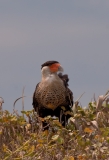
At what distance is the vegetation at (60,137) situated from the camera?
4961mm

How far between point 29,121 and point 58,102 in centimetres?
98

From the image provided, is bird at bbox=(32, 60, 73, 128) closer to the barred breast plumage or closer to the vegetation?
the barred breast plumage

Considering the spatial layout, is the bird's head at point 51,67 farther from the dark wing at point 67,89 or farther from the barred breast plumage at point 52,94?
the dark wing at point 67,89

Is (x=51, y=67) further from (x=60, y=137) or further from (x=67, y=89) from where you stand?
(x=60, y=137)

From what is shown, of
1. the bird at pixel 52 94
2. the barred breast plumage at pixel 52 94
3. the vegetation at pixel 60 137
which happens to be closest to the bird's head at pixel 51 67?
the bird at pixel 52 94

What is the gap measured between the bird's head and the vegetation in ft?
2.92

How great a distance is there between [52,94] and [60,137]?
93.7 inches

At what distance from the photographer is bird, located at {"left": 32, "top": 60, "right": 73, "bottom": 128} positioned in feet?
24.1

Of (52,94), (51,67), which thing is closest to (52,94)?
(52,94)

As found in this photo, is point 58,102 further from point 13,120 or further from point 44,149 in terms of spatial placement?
point 44,149

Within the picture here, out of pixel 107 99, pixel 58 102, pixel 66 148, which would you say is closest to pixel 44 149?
pixel 66 148

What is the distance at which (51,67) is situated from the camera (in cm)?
734

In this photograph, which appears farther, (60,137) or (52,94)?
(52,94)

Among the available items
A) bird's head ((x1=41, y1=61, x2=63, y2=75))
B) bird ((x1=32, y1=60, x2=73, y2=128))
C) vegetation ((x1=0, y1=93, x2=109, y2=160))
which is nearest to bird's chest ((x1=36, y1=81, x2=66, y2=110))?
bird ((x1=32, y1=60, x2=73, y2=128))
